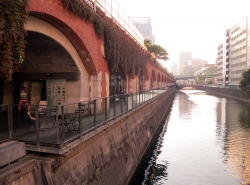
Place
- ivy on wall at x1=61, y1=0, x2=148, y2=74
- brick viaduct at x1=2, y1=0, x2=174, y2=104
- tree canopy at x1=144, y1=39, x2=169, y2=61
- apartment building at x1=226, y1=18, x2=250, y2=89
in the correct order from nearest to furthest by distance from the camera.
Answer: brick viaduct at x1=2, y1=0, x2=174, y2=104
ivy on wall at x1=61, y1=0, x2=148, y2=74
apartment building at x1=226, y1=18, x2=250, y2=89
tree canopy at x1=144, y1=39, x2=169, y2=61

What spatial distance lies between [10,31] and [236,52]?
93547mm

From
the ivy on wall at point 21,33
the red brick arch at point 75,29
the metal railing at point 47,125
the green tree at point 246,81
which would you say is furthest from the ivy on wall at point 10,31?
the green tree at point 246,81

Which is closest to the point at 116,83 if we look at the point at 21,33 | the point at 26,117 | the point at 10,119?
the point at 21,33

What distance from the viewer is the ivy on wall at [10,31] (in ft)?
20.5

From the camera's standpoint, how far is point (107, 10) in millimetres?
15984

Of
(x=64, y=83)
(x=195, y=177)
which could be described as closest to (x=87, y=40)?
(x=64, y=83)

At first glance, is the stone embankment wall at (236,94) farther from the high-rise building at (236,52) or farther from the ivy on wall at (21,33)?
the ivy on wall at (21,33)

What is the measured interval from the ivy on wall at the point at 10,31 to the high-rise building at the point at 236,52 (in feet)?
263

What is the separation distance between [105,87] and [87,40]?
3.99 m

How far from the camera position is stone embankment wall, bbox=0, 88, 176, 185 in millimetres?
5449

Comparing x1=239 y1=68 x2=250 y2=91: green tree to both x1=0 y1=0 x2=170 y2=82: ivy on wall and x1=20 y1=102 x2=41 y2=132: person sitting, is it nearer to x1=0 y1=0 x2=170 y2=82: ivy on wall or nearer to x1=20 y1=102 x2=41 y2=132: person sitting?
x1=0 y1=0 x2=170 y2=82: ivy on wall

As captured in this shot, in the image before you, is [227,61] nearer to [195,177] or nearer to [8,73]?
[195,177]

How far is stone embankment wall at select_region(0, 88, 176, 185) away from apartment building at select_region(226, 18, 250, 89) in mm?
74407

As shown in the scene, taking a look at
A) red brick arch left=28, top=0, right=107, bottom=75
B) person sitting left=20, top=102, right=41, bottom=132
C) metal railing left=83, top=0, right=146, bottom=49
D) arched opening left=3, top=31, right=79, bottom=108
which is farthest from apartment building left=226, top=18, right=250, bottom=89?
person sitting left=20, top=102, right=41, bottom=132
